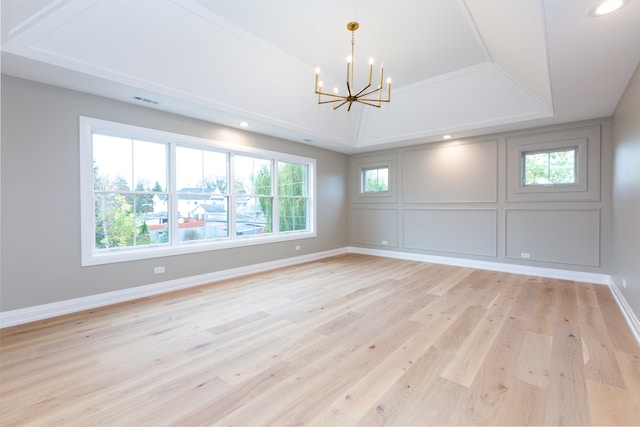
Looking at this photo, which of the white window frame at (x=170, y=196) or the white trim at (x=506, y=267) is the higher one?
the white window frame at (x=170, y=196)

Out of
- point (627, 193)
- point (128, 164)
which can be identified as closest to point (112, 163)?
point (128, 164)

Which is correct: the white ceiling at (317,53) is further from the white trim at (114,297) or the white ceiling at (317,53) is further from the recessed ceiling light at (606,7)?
the white trim at (114,297)

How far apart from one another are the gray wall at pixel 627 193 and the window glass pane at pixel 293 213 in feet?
16.0

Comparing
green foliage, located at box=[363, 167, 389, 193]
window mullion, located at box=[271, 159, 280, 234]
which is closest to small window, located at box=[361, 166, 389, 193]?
green foliage, located at box=[363, 167, 389, 193]

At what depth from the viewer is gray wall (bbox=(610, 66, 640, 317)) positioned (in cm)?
271

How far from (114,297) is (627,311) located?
582cm

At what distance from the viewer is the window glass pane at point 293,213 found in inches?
230

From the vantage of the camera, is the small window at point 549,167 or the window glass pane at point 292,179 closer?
the small window at point 549,167


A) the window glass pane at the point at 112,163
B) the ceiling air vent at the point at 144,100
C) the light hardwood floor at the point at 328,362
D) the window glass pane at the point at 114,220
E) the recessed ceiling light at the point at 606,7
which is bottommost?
the light hardwood floor at the point at 328,362

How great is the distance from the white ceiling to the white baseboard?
7.91 feet

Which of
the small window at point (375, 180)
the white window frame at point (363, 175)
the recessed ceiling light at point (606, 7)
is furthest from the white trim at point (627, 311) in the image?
the small window at point (375, 180)

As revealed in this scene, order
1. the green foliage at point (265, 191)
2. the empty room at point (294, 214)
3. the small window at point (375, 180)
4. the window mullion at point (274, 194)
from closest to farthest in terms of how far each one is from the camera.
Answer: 1. the empty room at point (294, 214)
2. the green foliage at point (265, 191)
3. the window mullion at point (274, 194)
4. the small window at point (375, 180)

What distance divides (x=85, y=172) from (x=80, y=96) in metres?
0.88

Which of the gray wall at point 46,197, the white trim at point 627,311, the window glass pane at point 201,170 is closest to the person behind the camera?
the white trim at point 627,311
